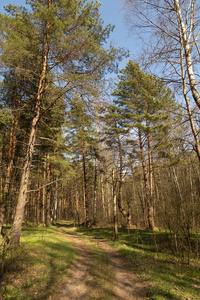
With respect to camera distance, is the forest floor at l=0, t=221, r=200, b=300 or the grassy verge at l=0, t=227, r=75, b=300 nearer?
the grassy verge at l=0, t=227, r=75, b=300

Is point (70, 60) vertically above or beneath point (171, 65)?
above

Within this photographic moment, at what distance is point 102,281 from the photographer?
5176mm

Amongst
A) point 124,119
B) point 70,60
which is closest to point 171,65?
point 70,60

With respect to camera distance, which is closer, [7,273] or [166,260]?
[7,273]

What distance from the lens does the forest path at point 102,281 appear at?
4.46m

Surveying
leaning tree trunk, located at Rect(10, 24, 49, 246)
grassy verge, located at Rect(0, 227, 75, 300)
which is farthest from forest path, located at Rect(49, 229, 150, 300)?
leaning tree trunk, located at Rect(10, 24, 49, 246)

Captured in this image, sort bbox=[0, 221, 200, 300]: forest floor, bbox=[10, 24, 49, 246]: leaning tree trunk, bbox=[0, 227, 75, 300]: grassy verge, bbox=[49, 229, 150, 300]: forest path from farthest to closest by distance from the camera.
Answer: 1. bbox=[10, 24, 49, 246]: leaning tree trunk
2. bbox=[49, 229, 150, 300]: forest path
3. bbox=[0, 221, 200, 300]: forest floor
4. bbox=[0, 227, 75, 300]: grassy verge

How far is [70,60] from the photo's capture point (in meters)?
7.62

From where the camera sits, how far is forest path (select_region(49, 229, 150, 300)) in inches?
176

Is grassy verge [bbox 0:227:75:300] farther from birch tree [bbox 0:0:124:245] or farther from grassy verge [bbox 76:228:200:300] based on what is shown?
grassy verge [bbox 76:228:200:300]

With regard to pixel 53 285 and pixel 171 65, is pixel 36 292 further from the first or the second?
pixel 171 65

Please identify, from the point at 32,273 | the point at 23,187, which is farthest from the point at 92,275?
the point at 23,187

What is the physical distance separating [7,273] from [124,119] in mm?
13196

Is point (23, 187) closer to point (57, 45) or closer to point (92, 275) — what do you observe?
point (92, 275)
